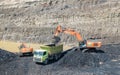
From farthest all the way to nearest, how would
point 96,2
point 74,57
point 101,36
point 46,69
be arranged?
point 96,2 → point 101,36 → point 74,57 → point 46,69

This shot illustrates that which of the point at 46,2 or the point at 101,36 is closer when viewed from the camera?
the point at 101,36

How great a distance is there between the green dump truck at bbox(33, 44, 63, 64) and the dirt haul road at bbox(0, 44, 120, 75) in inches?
17.1

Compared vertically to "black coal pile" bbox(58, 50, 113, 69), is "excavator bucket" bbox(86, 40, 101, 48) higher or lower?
higher

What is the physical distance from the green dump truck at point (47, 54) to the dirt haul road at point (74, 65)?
435 millimetres

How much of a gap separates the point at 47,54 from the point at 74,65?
2170mm

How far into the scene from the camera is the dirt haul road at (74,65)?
1920 centimetres

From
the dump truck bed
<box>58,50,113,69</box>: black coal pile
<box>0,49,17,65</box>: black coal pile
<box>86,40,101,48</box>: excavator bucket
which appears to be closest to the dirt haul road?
<box>58,50,113,69</box>: black coal pile

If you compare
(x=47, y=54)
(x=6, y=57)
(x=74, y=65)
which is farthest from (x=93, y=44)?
(x=6, y=57)

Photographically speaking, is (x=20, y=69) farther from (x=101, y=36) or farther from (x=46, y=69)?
(x=101, y=36)

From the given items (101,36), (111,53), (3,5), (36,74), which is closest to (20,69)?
(36,74)

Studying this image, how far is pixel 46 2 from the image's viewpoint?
37.8 m

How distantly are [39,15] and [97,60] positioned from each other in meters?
17.0

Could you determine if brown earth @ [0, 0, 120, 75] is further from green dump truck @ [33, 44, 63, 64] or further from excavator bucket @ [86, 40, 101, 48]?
excavator bucket @ [86, 40, 101, 48]

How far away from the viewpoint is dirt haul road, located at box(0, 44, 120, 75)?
19.2 metres
